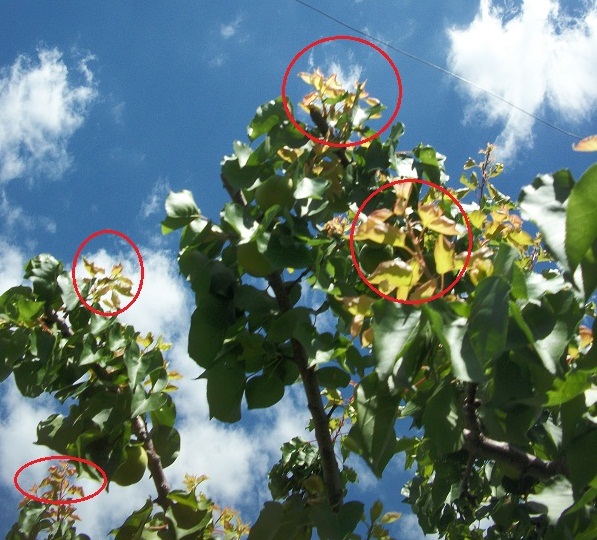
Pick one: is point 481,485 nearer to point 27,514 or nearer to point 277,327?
point 277,327

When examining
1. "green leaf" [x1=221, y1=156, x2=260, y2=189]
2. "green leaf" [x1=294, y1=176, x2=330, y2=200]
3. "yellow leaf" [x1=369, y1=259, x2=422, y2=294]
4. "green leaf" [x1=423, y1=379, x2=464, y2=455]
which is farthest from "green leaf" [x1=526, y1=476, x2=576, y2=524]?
"green leaf" [x1=221, y1=156, x2=260, y2=189]

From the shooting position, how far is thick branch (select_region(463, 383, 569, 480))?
1.32 m

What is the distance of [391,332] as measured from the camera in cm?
103

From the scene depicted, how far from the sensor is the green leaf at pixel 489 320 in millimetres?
930

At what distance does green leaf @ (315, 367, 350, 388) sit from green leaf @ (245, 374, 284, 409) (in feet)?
0.29

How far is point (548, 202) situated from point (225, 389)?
0.79m

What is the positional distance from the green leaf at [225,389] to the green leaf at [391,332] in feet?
1.77

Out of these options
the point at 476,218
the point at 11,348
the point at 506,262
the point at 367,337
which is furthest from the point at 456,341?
the point at 11,348

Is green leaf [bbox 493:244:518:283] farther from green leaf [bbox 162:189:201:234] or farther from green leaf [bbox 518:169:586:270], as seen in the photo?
green leaf [bbox 162:189:201:234]

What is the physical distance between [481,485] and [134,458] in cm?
114

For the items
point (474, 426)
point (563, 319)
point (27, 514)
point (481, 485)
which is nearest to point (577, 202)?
point (563, 319)

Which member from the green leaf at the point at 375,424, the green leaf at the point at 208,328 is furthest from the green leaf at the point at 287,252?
the green leaf at the point at 375,424

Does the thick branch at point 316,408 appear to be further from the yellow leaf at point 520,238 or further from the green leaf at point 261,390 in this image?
the yellow leaf at point 520,238

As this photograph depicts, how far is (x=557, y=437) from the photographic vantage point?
1.42 metres
